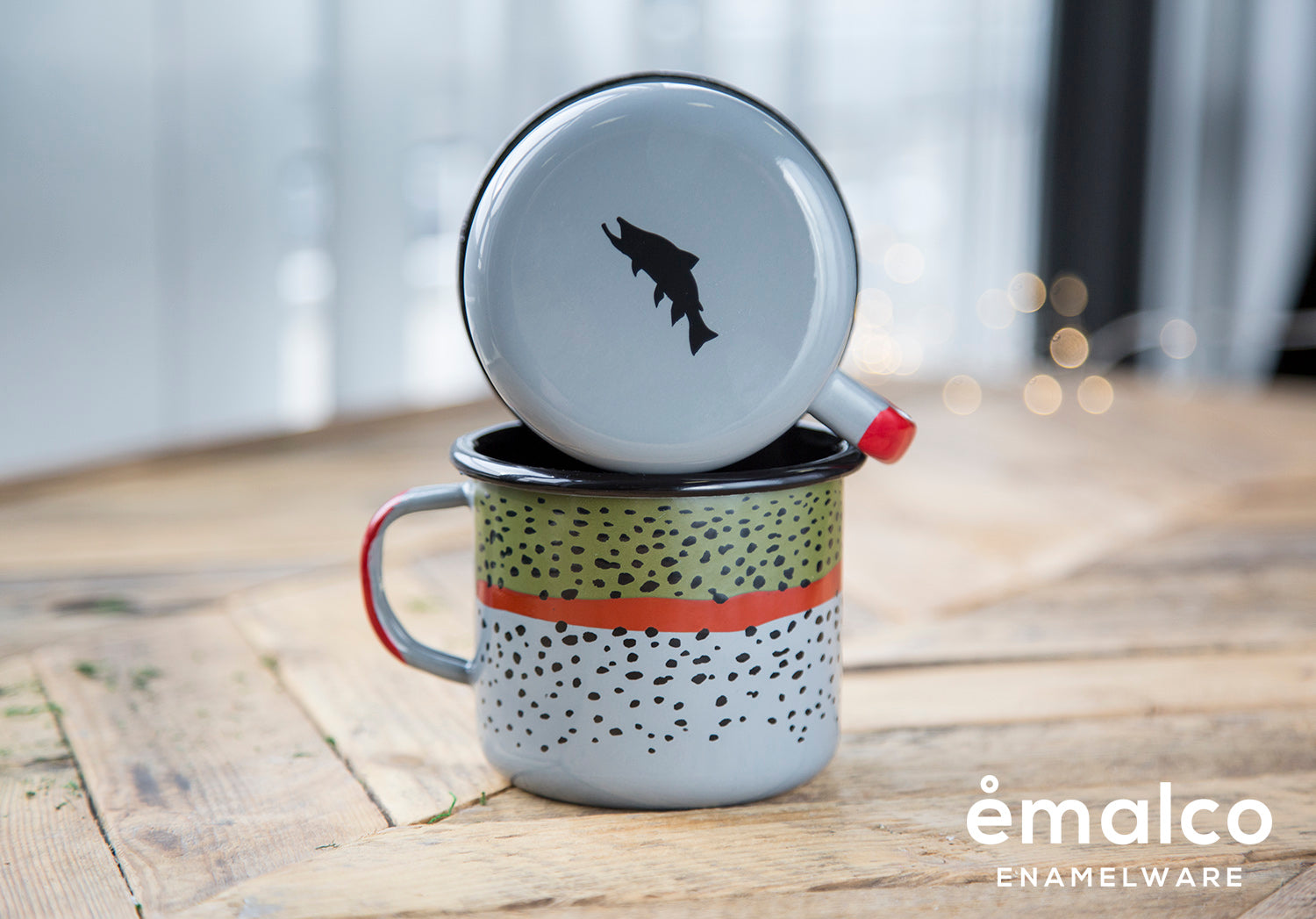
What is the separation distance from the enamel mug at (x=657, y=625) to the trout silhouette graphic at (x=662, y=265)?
63mm

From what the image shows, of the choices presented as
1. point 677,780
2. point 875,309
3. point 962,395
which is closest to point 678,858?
point 677,780

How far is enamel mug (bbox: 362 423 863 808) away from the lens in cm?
44

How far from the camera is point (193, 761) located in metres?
0.51

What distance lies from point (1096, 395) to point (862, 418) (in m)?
1.20

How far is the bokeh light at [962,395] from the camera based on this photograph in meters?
1.51

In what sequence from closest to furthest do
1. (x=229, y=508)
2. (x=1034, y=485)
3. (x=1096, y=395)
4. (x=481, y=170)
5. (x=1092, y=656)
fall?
1. (x=1092, y=656)
2. (x=229, y=508)
3. (x=1034, y=485)
4. (x=481, y=170)
5. (x=1096, y=395)

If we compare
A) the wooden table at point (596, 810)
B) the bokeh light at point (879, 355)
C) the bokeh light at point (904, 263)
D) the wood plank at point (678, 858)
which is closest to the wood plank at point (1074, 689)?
the wooden table at point (596, 810)

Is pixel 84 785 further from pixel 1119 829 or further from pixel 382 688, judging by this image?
pixel 1119 829

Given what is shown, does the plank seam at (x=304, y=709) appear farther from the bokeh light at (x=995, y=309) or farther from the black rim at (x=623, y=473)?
the bokeh light at (x=995, y=309)

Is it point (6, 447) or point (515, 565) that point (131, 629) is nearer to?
point (515, 565)

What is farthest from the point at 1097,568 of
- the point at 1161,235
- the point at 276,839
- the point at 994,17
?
the point at 1161,235

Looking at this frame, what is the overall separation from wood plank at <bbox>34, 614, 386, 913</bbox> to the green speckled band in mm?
Answer: 118

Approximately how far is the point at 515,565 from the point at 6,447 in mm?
1085

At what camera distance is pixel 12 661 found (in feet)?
2.08
